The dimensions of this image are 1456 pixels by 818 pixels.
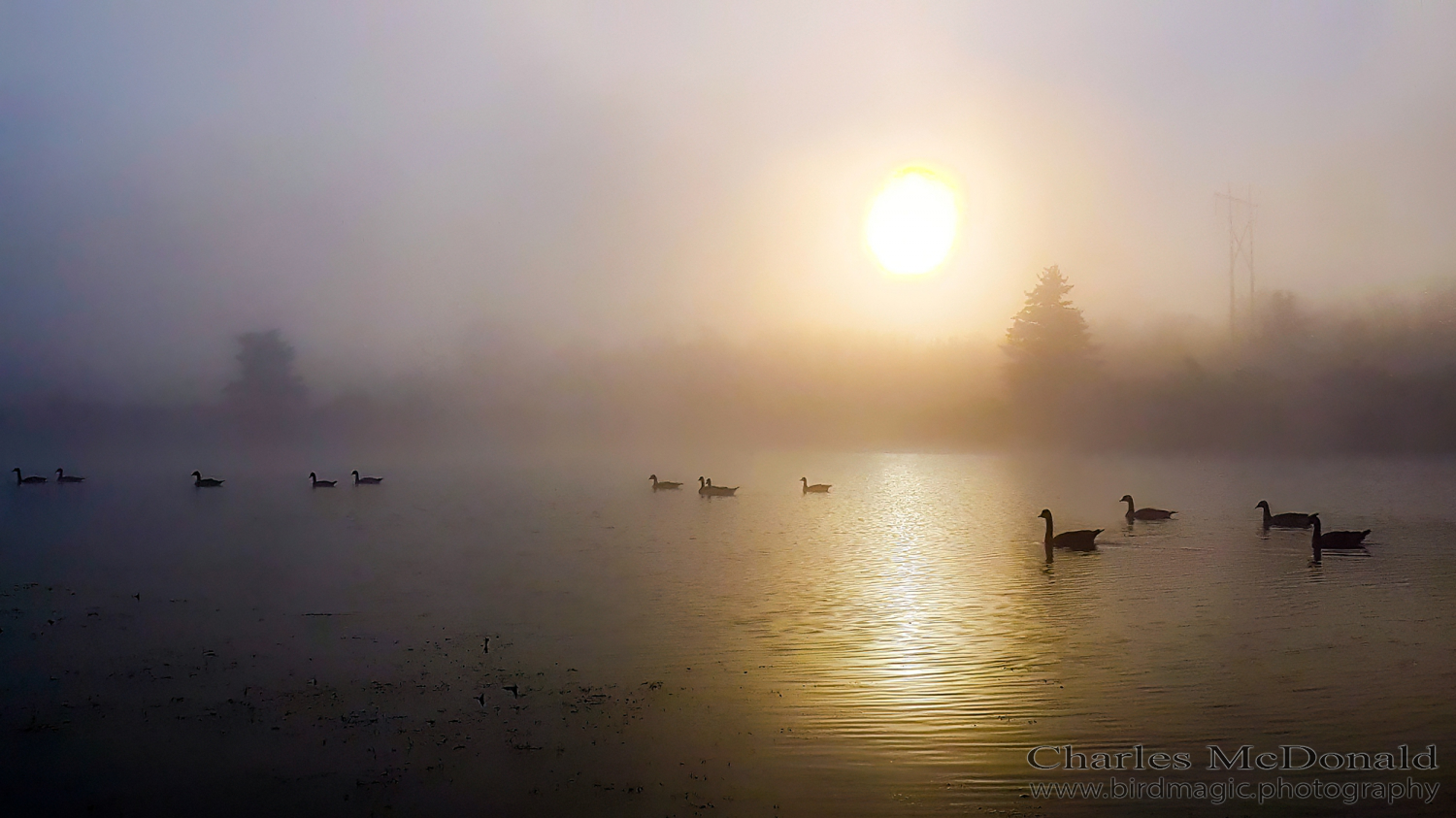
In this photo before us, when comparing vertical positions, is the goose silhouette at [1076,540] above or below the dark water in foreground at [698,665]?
above

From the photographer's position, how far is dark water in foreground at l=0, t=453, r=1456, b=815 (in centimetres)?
903

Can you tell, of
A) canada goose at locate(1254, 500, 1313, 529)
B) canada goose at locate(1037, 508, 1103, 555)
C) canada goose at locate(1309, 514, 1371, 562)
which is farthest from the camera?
canada goose at locate(1254, 500, 1313, 529)

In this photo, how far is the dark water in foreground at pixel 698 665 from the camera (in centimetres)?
903

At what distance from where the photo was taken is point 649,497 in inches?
1639

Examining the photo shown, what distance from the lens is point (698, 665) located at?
43.2ft

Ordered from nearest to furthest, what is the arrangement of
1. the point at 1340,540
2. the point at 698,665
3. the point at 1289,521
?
the point at 698,665 < the point at 1340,540 < the point at 1289,521

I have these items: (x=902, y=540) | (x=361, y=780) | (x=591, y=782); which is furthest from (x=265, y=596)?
(x=902, y=540)

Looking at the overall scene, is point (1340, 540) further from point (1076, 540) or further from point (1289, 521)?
point (1076, 540)

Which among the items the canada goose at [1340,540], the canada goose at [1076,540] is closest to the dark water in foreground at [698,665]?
the canada goose at [1076,540]

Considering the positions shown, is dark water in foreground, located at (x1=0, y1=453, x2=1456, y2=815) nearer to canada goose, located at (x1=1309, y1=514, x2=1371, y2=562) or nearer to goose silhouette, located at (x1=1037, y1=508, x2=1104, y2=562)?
goose silhouette, located at (x1=1037, y1=508, x2=1104, y2=562)

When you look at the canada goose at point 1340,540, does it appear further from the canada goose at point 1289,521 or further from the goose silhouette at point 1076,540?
the goose silhouette at point 1076,540

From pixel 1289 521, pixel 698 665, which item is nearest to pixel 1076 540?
pixel 1289 521

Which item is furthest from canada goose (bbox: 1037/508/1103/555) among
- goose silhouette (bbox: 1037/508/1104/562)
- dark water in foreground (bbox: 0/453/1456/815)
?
dark water in foreground (bbox: 0/453/1456/815)

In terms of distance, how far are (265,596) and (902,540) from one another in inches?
626
